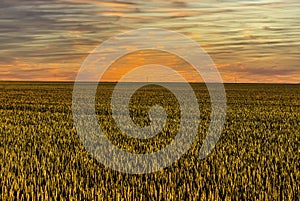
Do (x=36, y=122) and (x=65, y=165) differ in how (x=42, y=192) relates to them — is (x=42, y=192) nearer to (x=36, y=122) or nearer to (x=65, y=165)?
(x=65, y=165)

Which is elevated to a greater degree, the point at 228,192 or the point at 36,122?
the point at 36,122

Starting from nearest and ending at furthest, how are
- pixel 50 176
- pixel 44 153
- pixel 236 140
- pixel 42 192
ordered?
pixel 42 192, pixel 50 176, pixel 44 153, pixel 236 140

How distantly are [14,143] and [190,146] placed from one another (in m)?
4.95

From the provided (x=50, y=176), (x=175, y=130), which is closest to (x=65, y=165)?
(x=50, y=176)

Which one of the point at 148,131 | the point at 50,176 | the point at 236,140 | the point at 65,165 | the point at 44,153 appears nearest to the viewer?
the point at 50,176

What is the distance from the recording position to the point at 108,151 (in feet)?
35.9

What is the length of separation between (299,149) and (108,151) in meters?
4.96

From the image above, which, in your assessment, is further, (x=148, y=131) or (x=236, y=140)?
(x=148, y=131)

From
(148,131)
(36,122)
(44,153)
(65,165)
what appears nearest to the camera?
(65,165)

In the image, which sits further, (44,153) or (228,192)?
(44,153)

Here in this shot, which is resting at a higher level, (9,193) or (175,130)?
(175,130)

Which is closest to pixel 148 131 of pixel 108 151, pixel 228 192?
pixel 108 151

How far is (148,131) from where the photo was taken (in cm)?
1527

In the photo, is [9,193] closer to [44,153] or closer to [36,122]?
[44,153]
